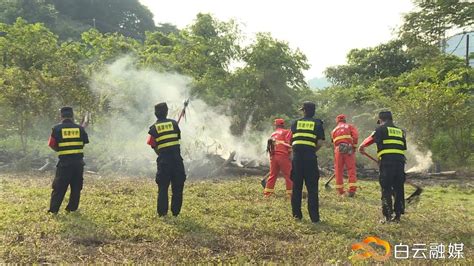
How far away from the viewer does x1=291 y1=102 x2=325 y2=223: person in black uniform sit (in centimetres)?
739

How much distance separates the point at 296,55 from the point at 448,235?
→ 1854 cm

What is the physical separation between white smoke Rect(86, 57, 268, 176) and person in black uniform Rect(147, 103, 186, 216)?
7481 millimetres

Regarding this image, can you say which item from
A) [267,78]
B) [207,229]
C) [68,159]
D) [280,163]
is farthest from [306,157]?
[267,78]

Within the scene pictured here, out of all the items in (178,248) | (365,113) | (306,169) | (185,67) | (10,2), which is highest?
(10,2)

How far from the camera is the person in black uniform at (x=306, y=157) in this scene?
24.3 feet

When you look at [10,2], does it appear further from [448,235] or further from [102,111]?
[448,235]

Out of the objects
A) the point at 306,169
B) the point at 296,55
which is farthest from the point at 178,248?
the point at 296,55

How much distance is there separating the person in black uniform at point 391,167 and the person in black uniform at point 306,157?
1134 millimetres

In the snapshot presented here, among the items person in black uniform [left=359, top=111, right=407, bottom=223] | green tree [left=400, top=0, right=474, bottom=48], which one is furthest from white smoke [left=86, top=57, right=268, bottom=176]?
green tree [left=400, top=0, right=474, bottom=48]

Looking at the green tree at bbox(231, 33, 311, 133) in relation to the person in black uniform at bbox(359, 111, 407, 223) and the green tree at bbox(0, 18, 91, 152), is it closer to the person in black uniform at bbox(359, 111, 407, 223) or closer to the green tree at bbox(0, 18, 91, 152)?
the green tree at bbox(0, 18, 91, 152)

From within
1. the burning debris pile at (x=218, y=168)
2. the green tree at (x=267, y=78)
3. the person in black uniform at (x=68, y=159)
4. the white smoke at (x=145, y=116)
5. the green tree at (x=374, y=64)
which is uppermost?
the green tree at (x=374, y=64)

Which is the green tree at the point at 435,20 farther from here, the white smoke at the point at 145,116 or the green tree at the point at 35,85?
the green tree at the point at 35,85

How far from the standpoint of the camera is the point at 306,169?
24.4 feet

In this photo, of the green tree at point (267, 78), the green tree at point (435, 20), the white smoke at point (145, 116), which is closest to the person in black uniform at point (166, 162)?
the white smoke at point (145, 116)
